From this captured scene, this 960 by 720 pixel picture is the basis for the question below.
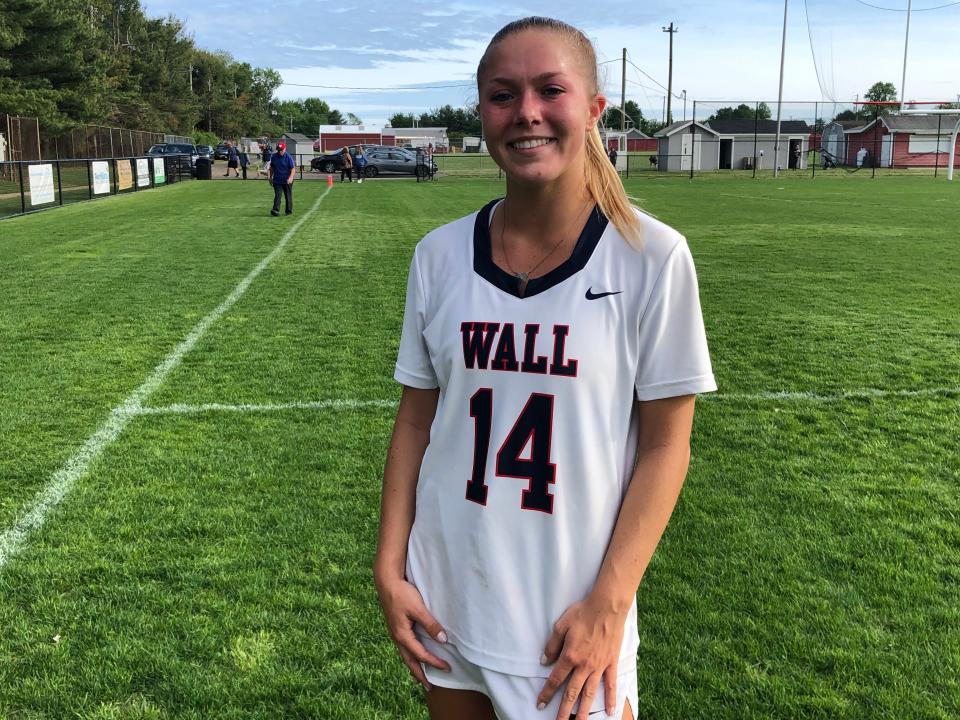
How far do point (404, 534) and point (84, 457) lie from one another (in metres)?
3.93

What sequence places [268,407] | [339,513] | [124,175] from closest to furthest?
[339,513] < [268,407] < [124,175]

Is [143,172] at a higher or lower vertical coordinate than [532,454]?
higher

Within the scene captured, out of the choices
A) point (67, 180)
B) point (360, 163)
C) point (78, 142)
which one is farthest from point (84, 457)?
point (78, 142)

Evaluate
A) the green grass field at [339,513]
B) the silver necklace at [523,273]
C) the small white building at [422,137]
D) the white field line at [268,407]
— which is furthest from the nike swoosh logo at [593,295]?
the small white building at [422,137]

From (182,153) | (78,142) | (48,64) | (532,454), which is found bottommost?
(532,454)

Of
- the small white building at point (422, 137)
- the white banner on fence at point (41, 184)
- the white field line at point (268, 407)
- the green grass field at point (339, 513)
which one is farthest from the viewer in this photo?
the small white building at point (422, 137)

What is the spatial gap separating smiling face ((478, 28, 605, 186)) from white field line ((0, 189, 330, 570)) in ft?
10.9

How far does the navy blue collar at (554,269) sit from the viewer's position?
58.8 inches

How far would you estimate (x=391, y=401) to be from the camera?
6.13m

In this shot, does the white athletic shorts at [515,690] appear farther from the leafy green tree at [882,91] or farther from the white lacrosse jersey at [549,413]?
the leafy green tree at [882,91]

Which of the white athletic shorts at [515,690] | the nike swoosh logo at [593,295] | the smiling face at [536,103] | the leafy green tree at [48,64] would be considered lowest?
the white athletic shorts at [515,690]

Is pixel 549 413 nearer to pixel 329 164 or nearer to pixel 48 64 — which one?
pixel 329 164

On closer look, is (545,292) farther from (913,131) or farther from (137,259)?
(913,131)

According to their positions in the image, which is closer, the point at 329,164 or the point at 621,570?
the point at 621,570
